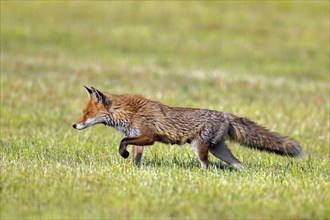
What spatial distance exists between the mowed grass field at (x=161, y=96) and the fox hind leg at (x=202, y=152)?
0.17 meters

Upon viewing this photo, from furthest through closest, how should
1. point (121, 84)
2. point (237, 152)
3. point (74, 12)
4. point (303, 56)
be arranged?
point (74, 12), point (303, 56), point (121, 84), point (237, 152)

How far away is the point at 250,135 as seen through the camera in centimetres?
1086

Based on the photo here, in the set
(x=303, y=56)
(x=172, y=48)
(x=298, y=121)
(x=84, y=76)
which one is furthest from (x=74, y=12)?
(x=298, y=121)

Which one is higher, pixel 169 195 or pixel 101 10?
pixel 101 10

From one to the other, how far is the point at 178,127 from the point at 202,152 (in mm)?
496

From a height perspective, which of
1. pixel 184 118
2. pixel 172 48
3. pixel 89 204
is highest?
pixel 172 48

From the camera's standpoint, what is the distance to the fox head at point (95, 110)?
10711mm

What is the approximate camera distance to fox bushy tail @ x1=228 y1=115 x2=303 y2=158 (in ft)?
35.3

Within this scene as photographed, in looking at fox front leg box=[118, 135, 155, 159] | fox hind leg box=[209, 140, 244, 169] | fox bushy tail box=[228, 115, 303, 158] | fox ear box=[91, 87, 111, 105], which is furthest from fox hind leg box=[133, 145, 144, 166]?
fox bushy tail box=[228, 115, 303, 158]

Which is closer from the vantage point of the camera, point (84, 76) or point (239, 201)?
point (239, 201)

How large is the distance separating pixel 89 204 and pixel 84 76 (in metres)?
15.3

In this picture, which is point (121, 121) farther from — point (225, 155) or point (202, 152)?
point (225, 155)

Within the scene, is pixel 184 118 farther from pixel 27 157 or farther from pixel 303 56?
pixel 303 56

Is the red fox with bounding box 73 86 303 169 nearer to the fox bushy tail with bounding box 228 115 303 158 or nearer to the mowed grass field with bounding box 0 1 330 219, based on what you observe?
the fox bushy tail with bounding box 228 115 303 158
